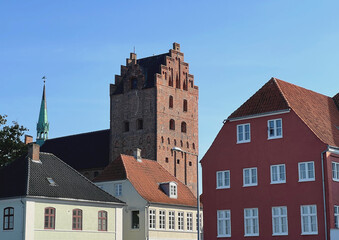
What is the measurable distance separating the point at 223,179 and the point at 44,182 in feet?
47.8

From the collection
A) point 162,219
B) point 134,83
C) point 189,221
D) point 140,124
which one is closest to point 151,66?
Result: point 134,83

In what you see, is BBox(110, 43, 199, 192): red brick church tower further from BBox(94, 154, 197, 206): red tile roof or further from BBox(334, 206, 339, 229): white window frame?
BBox(334, 206, 339, 229): white window frame

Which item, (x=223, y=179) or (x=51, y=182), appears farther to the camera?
(x=51, y=182)

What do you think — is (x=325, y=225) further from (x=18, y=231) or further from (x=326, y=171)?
(x=18, y=231)

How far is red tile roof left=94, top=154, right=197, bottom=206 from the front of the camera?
63.8 meters

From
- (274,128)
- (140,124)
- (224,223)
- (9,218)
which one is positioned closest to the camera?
(274,128)

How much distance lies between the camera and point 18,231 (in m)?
50.8

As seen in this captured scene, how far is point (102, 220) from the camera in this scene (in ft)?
186

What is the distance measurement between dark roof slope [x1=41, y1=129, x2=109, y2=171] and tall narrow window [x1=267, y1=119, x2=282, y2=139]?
5208 cm

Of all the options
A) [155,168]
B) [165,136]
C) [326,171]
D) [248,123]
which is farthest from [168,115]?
[326,171]

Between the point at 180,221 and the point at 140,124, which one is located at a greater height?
the point at 140,124

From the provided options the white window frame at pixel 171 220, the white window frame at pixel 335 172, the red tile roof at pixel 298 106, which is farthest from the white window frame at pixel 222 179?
the white window frame at pixel 171 220

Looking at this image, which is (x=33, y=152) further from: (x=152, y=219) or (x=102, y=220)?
(x=152, y=219)

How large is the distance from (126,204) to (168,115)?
31635 mm
